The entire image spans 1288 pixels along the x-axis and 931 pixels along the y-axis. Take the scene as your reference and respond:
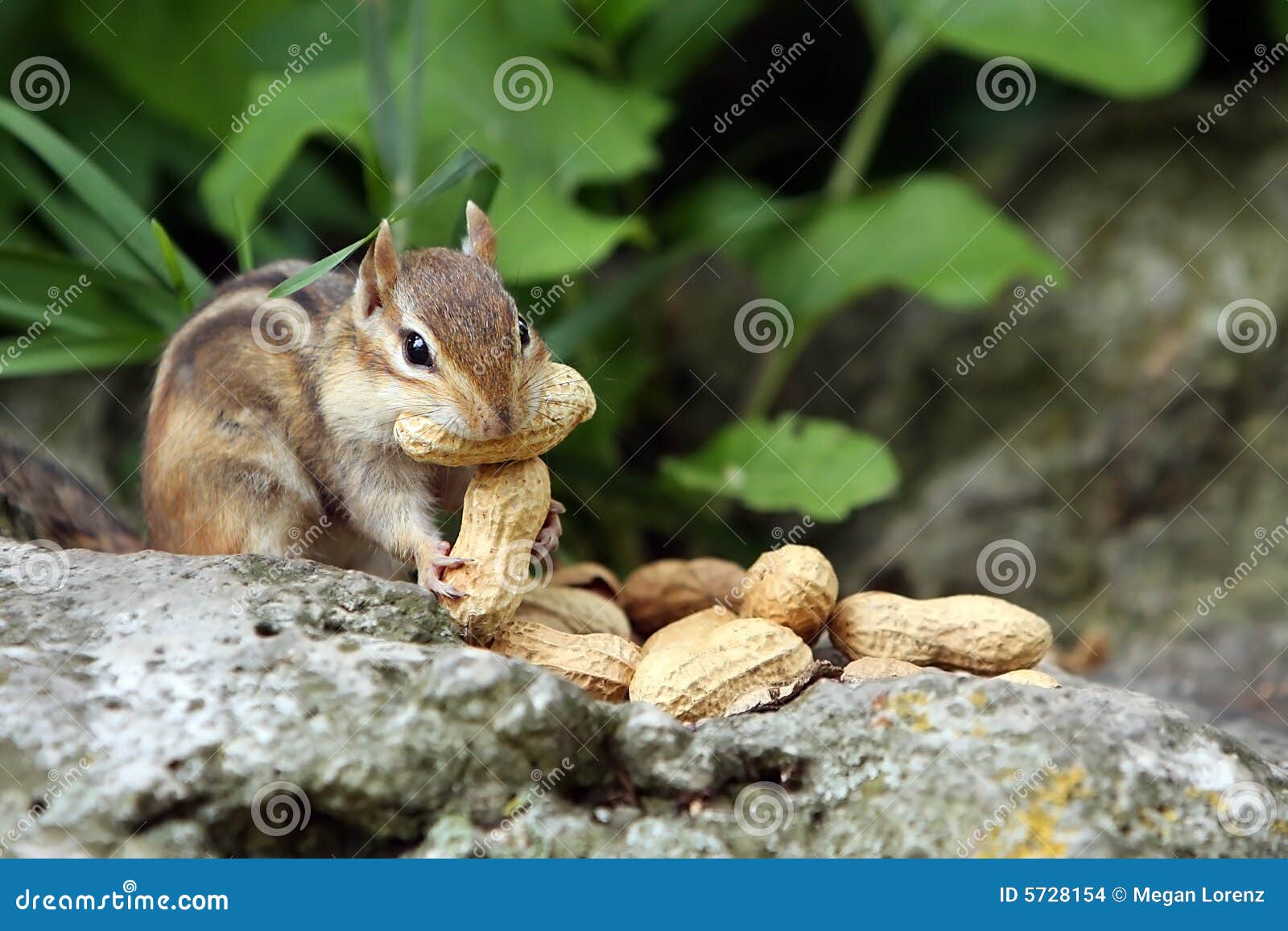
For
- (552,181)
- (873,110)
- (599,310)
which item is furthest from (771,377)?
(552,181)

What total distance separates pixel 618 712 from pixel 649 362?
9.00ft

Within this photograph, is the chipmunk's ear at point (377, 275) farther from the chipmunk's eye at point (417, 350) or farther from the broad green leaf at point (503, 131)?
the broad green leaf at point (503, 131)

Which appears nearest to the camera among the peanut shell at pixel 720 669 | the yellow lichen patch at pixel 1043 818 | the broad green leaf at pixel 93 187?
the yellow lichen patch at pixel 1043 818

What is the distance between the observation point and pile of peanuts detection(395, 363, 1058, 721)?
2430 millimetres

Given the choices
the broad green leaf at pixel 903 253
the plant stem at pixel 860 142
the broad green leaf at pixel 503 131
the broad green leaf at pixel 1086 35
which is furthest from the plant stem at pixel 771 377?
the broad green leaf at pixel 1086 35

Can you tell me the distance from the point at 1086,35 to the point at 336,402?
3.20m

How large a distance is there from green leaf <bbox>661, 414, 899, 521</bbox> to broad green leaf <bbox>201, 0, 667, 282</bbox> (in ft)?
2.64

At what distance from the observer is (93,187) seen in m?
3.31

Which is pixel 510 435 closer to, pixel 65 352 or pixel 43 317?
pixel 43 317

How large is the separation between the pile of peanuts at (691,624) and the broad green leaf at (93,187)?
4.07 ft

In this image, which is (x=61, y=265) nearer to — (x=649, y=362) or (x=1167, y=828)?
(x=649, y=362)

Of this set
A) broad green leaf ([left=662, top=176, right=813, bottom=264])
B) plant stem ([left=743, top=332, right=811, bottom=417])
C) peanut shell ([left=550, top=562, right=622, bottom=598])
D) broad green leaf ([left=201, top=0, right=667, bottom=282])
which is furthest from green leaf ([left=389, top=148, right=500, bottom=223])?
plant stem ([left=743, top=332, right=811, bottom=417])

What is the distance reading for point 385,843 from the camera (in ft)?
6.56

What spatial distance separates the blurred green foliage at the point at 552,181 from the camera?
3898 millimetres
